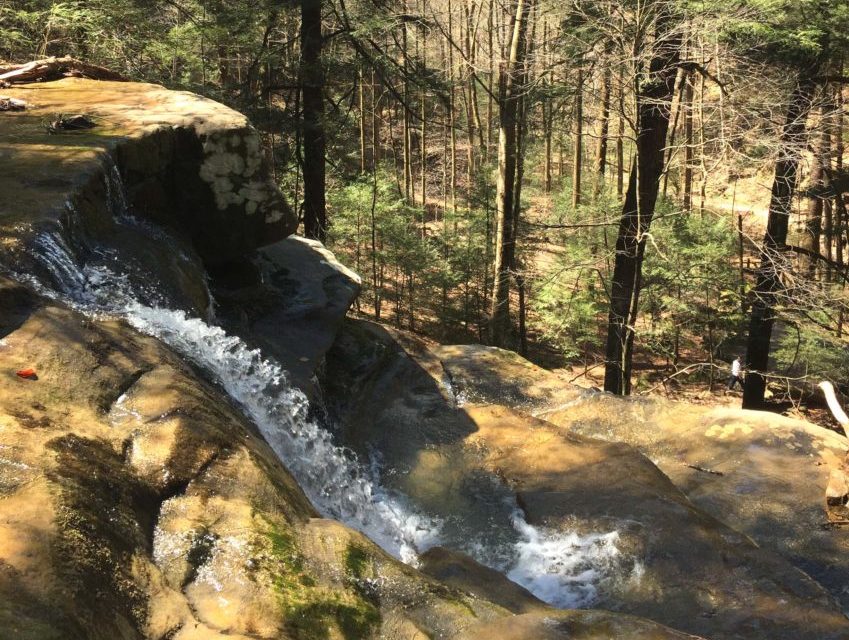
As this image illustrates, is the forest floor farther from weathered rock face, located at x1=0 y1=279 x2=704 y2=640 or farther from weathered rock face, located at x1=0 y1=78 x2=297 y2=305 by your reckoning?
weathered rock face, located at x1=0 y1=279 x2=704 y2=640

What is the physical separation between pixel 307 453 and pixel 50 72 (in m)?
6.06

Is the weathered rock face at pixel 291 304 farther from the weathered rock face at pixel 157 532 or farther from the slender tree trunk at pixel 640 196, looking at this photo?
the slender tree trunk at pixel 640 196

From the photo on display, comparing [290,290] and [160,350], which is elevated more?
[160,350]

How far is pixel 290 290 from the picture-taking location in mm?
7727

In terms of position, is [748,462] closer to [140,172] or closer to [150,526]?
[150,526]

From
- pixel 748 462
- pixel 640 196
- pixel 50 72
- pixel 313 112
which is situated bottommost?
pixel 748 462

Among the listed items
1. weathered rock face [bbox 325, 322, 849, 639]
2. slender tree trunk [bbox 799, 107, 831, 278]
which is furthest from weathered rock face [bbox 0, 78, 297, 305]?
slender tree trunk [bbox 799, 107, 831, 278]

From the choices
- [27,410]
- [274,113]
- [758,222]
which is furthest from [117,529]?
[758,222]

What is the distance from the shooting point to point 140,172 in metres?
6.12

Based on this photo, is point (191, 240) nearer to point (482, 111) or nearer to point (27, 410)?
point (27, 410)

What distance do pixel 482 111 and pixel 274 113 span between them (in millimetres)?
22110

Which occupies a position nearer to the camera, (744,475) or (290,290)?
(744,475)

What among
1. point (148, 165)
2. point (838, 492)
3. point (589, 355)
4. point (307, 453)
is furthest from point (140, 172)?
point (589, 355)

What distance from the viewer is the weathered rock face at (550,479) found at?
4434 mm
